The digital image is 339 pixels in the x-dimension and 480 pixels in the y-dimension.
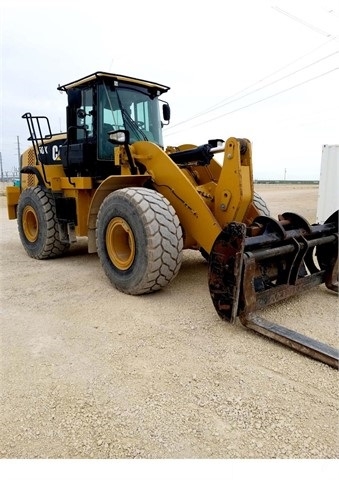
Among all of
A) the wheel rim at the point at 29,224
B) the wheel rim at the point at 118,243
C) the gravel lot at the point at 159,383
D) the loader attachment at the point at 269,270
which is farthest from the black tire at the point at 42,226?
the loader attachment at the point at 269,270

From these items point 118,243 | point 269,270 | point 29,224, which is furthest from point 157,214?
point 29,224

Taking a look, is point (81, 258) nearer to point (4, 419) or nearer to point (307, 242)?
point (307, 242)

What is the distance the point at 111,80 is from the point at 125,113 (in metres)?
0.43

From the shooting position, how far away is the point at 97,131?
4801mm

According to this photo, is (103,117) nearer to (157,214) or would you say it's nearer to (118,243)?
(118,243)

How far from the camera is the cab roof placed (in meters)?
4.72

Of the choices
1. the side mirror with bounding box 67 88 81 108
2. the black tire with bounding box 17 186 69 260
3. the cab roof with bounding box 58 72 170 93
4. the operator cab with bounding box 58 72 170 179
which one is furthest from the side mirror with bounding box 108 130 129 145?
the black tire with bounding box 17 186 69 260

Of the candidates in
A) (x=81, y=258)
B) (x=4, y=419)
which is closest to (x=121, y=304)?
(x=4, y=419)

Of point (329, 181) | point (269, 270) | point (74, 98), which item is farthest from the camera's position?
point (329, 181)

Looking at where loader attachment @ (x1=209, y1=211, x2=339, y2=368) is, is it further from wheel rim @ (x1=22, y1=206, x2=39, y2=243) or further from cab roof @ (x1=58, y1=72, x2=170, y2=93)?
wheel rim @ (x1=22, y1=206, x2=39, y2=243)

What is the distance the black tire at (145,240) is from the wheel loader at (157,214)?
10mm

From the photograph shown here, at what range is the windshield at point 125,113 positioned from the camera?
480cm

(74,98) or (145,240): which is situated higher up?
(74,98)

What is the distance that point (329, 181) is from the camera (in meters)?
8.70
